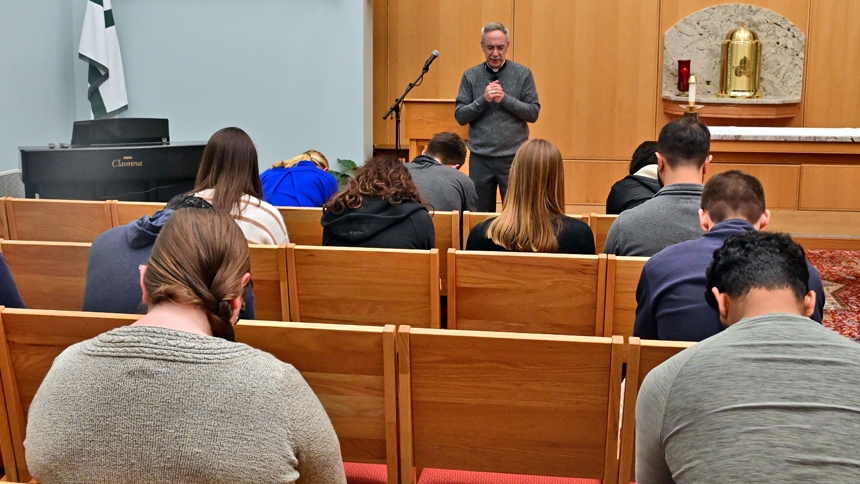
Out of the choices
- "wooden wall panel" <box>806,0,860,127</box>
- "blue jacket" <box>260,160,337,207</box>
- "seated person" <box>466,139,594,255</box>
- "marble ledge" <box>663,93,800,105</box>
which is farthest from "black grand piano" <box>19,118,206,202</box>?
"wooden wall panel" <box>806,0,860,127</box>

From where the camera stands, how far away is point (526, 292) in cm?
266

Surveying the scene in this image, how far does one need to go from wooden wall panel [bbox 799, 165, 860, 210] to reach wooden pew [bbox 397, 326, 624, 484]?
497cm

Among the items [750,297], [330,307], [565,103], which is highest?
[565,103]

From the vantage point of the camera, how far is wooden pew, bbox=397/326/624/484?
1743mm

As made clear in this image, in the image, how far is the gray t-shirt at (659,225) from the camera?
9.66 feet

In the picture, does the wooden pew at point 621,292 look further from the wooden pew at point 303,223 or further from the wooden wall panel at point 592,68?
the wooden wall panel at point 592,68

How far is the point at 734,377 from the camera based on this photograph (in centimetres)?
135

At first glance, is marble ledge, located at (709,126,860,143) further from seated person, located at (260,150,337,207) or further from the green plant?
seated person, located at (260,150,337,207)

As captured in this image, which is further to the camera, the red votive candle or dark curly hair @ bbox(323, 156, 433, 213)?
the red votive candle

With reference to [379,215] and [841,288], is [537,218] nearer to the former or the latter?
[379,215]

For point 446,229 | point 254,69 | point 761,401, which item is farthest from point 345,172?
point 761,401

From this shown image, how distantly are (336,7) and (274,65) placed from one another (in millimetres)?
675

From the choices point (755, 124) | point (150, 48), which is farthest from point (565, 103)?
point (150, 48)

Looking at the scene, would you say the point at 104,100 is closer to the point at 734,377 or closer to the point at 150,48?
the point at 150,48
